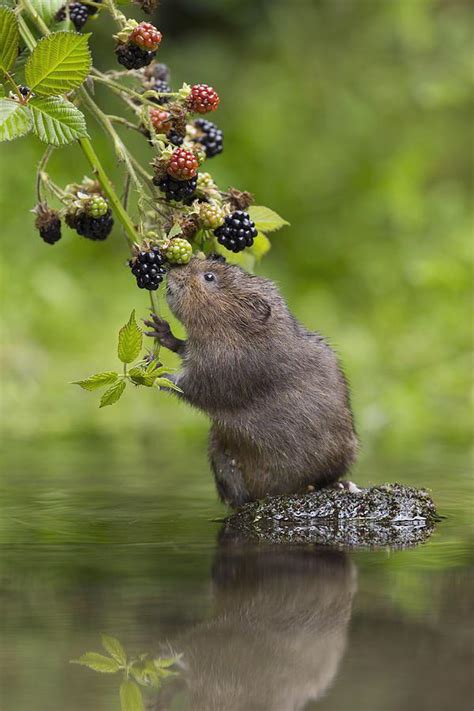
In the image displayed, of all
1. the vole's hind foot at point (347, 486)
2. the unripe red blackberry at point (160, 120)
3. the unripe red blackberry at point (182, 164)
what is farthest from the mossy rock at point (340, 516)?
the unripe red blackberry at point (160, 120)

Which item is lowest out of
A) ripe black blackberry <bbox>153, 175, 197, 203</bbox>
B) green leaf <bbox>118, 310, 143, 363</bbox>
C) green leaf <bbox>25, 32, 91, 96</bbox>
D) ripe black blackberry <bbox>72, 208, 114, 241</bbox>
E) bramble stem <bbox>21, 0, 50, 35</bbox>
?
green leaf <bbox>118, 310, 143, 363</bbox>

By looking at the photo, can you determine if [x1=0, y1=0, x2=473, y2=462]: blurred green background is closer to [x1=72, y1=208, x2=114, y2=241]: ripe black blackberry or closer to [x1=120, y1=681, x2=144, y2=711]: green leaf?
[x1=72, y1=208, x2=114, y2=241]: ripe black blackberry

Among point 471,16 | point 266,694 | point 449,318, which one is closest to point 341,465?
point 266,694

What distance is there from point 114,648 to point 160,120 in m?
1.83

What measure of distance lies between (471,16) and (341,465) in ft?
27.0

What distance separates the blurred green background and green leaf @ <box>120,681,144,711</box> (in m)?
6.46

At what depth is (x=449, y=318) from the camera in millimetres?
9328

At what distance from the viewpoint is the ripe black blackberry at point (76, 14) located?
3.94 m

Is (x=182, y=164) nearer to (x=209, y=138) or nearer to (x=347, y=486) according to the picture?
(x=209, y=138)

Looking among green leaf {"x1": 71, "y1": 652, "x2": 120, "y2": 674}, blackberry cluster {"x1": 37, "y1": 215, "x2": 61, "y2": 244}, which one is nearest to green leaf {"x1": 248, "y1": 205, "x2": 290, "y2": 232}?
blackberry cluster {"x1": 37, "y1": 215, "x2": 61, "y2": 244}

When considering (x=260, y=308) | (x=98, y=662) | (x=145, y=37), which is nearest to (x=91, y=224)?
(x=145, y=37)

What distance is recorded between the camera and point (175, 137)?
3795mm

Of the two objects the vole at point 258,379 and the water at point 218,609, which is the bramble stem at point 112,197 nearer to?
the vole at point 258,379

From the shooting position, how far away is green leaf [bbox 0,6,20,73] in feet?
11.4
